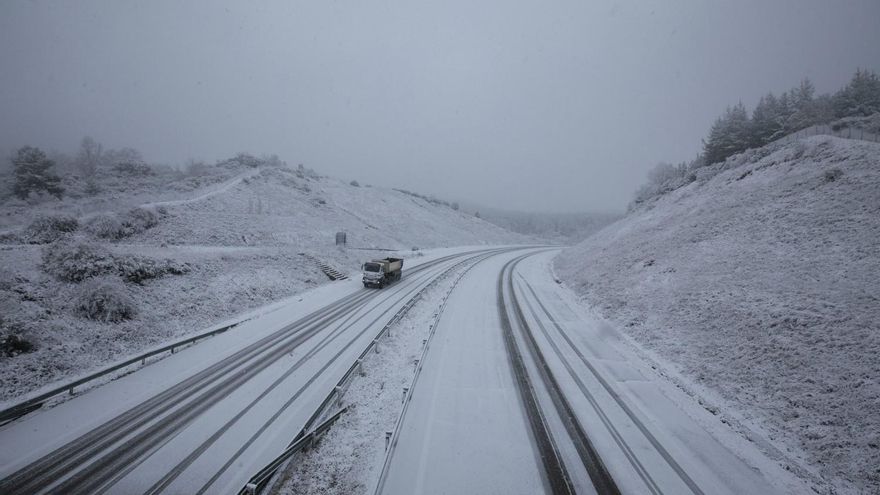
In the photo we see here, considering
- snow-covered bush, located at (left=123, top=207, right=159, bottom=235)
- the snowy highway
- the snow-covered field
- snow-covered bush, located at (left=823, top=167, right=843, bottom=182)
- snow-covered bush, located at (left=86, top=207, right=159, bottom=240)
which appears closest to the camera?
the snowy highway

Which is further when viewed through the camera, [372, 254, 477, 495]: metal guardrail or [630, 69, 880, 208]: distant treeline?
[630, 69, 880, 208]: distant treeline

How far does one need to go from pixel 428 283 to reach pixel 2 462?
22.2 m

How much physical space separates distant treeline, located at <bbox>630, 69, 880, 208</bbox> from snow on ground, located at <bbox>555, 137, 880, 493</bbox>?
29.1 feet

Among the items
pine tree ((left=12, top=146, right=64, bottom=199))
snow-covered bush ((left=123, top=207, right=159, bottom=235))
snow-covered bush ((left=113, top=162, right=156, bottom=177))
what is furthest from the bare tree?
snow-covered bush ((left=123, top=207, right=159, bottom=235))

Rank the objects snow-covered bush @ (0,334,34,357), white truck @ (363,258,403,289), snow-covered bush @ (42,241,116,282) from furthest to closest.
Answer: white truck @ (363,258,403,289) → snow-covered bush @ (42,241,116,282) → snow-covered bush @ (0,334,34,357)

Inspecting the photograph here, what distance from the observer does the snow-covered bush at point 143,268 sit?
17.0 m

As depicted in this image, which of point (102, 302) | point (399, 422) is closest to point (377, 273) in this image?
point (102, 302)

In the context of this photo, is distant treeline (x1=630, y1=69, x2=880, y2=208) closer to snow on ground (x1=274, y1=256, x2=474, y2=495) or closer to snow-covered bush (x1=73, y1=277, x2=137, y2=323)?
snow on ground (x1=274, y1=256, x2=474, y2=495)

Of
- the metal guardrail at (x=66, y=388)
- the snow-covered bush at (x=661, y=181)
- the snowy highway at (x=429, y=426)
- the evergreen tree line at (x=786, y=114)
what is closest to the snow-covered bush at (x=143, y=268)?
the metal guardrail at (x=66, y=388)

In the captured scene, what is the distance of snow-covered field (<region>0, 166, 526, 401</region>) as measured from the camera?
12.1 metres

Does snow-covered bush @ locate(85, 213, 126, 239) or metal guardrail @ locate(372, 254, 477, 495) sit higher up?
snow-covered bush @ locate(85, 213, 126, 239)

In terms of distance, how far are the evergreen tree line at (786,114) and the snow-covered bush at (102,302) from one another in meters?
54.3

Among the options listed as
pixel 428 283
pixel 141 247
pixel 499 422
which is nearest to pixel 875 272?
pixel 499 422

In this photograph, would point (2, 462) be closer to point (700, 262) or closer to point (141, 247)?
point (141, 247)
